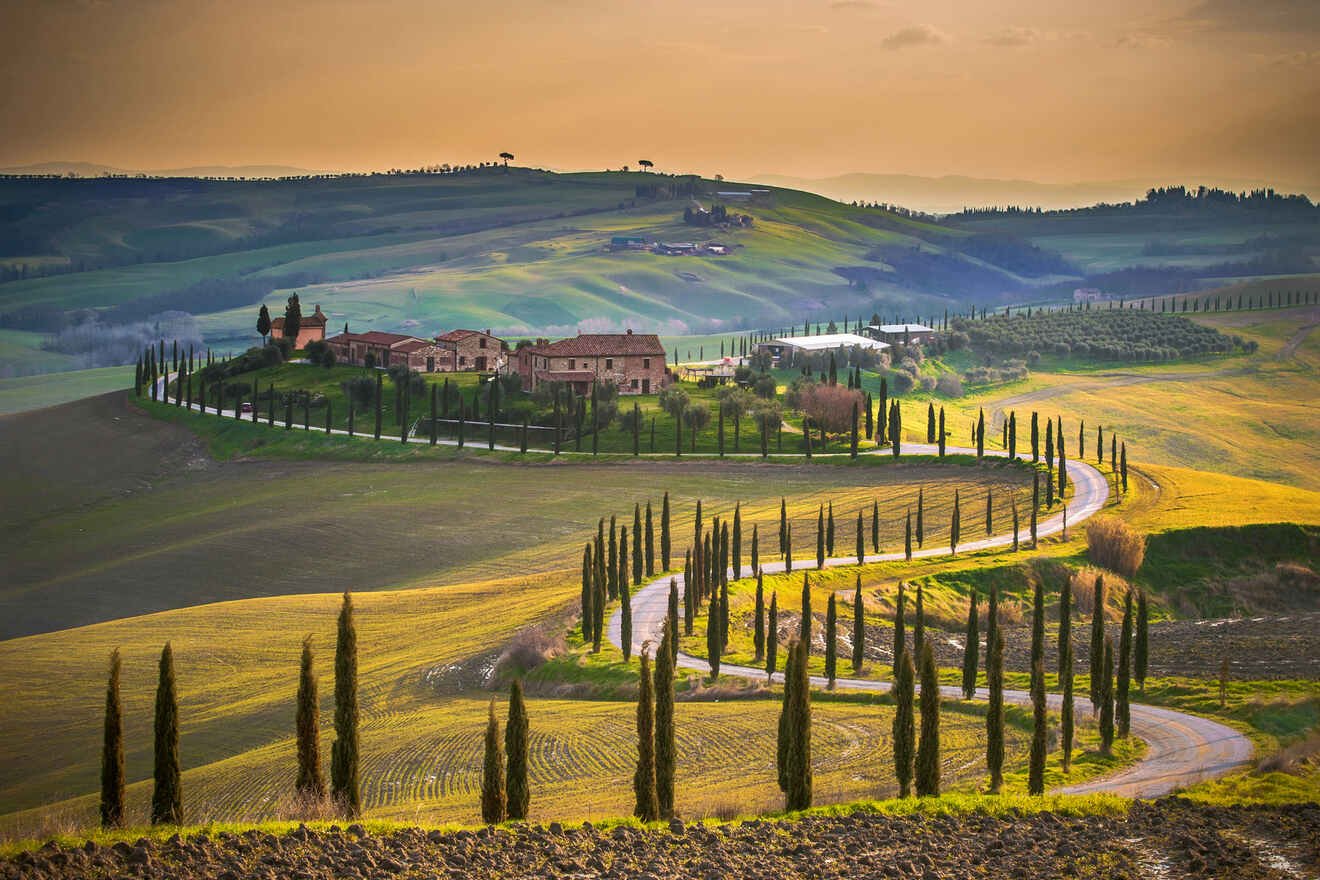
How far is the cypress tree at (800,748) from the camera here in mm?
37312

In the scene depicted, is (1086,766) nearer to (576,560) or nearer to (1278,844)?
(1278,844)

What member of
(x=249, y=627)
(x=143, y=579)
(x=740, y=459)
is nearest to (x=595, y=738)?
(x=249, y=627)

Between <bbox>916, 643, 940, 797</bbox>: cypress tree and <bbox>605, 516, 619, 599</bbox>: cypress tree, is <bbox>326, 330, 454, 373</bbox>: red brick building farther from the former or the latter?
<bbox>916, 643, 940, 797</bbox>: cypress tree

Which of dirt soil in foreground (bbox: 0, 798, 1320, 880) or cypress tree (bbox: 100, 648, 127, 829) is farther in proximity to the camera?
cypress tree (bbox: 100, 648, 127, 829)

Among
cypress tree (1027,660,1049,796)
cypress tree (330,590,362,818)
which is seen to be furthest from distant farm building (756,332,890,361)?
cypress tree (330,590,362,818)

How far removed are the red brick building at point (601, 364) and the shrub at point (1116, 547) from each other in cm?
6229

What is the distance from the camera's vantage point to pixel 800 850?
33.0 m

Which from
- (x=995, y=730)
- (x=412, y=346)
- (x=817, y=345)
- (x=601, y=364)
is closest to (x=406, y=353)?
(x=412, y=346)

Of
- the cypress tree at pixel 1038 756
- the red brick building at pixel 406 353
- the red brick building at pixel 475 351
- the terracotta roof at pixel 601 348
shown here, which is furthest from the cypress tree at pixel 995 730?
the red brick building at pixel 475 351

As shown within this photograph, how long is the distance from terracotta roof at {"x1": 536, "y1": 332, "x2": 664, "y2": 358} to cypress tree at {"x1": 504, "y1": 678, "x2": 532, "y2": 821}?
103 meters

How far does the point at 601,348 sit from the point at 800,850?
10912 cm

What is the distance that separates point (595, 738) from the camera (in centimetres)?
4828

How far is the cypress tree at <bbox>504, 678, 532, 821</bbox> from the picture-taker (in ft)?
117

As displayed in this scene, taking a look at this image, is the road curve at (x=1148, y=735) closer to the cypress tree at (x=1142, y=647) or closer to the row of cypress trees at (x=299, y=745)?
the cypress tree at (x=1142, y=647)
